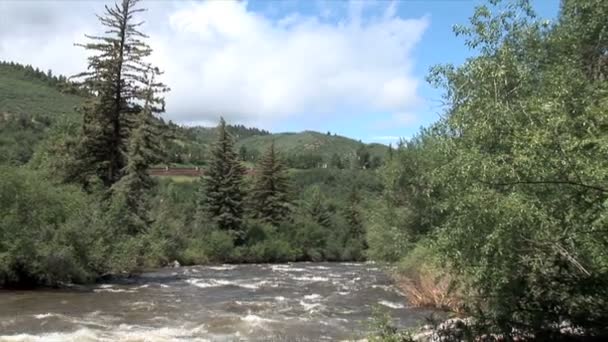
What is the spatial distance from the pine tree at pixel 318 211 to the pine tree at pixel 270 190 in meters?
9.50

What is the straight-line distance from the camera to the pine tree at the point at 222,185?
203 ft

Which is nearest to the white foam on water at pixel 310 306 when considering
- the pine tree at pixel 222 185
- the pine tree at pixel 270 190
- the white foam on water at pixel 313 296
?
the white foam on water at pixel 313 296

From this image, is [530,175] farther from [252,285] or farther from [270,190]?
[270,190]

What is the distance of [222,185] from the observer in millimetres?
61906

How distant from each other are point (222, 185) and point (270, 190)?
920cm

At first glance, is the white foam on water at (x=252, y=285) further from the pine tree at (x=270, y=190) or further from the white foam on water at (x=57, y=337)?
the pine tree at (x=270, y=190)

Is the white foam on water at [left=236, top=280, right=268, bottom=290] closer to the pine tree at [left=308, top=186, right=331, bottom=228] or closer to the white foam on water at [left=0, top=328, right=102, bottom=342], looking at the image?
the white foam on water at [left=0, top=328, right=102, bottom=342]

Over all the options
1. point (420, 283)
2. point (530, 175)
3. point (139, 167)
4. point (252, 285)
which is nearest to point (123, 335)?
point (530, 175)

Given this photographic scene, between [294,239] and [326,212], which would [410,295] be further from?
[326,212]

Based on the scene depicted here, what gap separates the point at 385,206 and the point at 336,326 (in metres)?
14.6

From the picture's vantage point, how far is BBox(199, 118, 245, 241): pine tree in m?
61.8

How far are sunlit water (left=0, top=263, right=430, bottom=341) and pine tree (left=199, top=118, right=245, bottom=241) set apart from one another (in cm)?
2895

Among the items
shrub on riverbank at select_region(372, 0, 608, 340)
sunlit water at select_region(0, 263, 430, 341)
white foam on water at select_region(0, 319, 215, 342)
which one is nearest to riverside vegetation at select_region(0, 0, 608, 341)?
shrub on riverbank at select_region(372, 0, 608, 340)

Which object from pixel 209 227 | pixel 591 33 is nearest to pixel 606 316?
pixel 591 33
